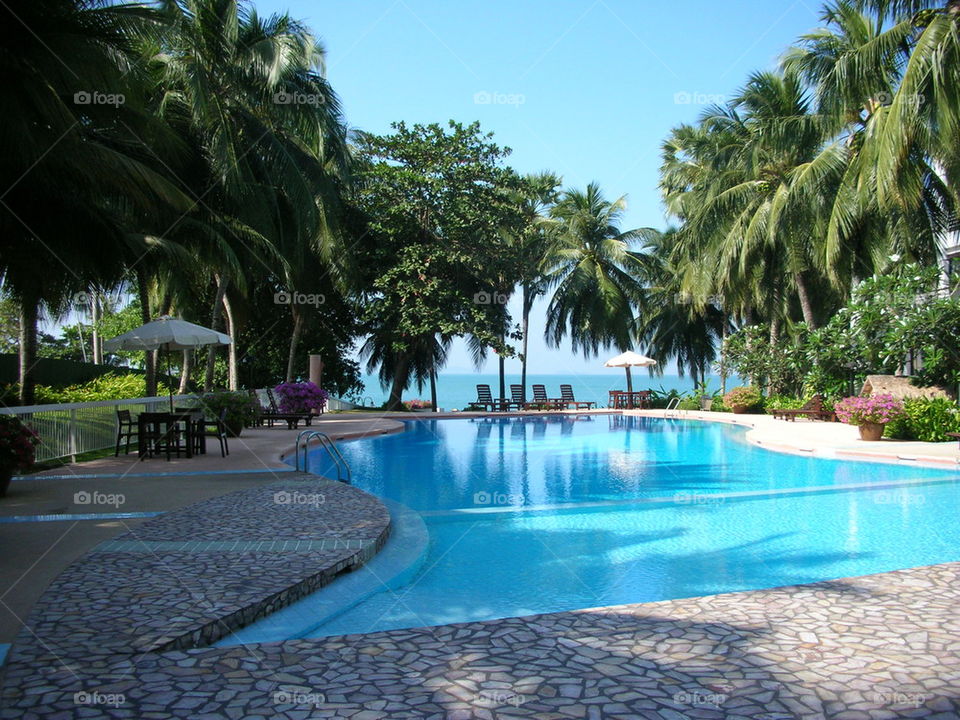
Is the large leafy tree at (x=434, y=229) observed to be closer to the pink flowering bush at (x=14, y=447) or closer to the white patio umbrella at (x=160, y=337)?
the white patio umbrella at (x=160, y=337)

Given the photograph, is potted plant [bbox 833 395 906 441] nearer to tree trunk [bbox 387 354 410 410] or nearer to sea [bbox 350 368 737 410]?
sea [bbox 350 368 737 410]

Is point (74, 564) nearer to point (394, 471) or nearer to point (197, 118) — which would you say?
point (394, 471)

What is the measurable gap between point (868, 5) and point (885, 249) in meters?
7.02

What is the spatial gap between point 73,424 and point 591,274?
23602 mm

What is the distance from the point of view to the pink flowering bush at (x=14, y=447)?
25.0 feet

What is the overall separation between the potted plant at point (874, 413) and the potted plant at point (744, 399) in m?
10.1

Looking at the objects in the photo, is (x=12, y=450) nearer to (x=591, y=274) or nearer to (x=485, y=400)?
(x=485, y=400)

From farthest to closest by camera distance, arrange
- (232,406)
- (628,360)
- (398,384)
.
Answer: (628,360) → (398,384) → (232,406)

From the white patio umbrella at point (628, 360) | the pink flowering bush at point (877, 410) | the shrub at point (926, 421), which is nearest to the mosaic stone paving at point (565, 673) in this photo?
the pink flowering bush at point (877, 410)

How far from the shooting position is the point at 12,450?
25.1ft

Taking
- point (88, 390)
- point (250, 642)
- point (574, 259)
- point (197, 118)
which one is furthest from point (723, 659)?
point (574, 259)

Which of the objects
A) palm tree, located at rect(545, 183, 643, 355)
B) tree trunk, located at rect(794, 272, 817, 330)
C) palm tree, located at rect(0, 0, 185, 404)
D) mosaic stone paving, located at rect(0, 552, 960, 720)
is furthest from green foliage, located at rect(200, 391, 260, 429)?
palm tree, located at rect(545, 183, 643, 355)

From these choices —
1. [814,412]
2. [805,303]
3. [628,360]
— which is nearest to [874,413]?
[814,412]

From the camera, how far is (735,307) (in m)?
26.9
